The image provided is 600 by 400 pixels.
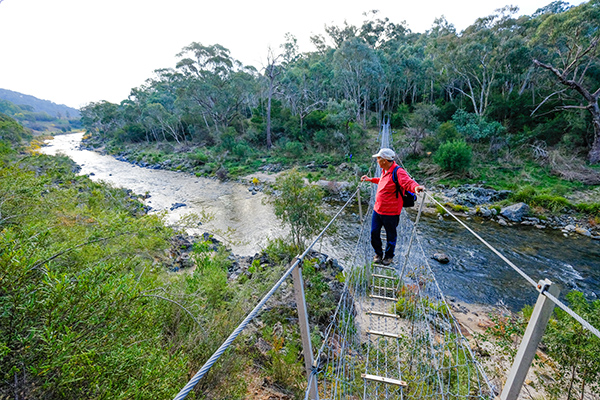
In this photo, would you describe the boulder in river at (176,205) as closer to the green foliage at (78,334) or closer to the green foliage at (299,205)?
the green foliage at (299,205)

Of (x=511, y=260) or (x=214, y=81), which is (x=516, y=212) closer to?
(x=511, y=260)

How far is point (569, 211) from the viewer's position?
6.59m

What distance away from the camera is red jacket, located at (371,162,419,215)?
1.93 metres

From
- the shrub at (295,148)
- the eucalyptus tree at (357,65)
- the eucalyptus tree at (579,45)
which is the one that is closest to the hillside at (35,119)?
Result: the shrub at (295,148)

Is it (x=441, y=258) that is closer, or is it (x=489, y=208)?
(x=441, y=258)

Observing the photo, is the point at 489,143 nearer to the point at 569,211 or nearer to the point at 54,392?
the point at 569,211

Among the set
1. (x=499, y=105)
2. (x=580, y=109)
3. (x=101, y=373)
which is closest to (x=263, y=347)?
(x=101, y=373)

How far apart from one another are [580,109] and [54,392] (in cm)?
1496

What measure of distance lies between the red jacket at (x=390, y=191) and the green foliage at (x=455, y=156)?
8960 millimetres

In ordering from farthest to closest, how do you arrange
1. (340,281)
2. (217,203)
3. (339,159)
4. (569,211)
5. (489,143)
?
1. (339,159)
2. (489,143)
3. (217,203)
4. (569,211)
5. (340,281)

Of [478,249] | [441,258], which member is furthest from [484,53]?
[441,258]

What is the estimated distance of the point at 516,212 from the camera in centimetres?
655

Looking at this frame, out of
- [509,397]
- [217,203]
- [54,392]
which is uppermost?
[509,397]

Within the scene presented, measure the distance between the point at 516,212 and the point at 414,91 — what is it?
45.5 ft
